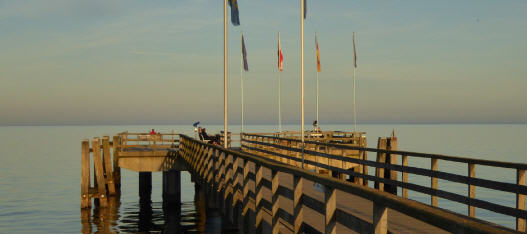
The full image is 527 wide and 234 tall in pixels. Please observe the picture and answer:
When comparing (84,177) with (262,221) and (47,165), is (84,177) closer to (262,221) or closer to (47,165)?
(262,221)

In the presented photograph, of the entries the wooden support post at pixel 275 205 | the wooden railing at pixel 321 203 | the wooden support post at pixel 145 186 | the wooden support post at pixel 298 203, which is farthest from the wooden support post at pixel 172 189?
the wooden support post at pixel 298 203

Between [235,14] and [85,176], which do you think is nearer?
[235,14]

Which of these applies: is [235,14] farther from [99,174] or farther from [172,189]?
[172,189]

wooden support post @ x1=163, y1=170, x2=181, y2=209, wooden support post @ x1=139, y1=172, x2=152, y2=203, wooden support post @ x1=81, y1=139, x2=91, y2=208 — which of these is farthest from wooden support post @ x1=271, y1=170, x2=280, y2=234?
wooden support post @ x1=139, y1=172, x2=152, y2=203

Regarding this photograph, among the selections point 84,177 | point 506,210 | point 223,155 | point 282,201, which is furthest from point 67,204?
point 506,210

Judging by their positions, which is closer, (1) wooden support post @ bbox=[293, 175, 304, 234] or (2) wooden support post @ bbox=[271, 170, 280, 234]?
(1) wooden support post @ bbox=[293, 175, 304, 234]

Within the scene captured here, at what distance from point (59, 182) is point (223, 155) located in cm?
4550

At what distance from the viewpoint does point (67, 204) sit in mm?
40250

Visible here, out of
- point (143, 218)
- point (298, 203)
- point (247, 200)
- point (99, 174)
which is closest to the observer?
point (298, 203)

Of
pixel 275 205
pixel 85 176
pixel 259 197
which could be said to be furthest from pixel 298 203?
pixel 85 176

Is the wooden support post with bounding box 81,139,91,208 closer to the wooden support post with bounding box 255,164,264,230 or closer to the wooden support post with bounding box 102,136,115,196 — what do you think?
the wooden support post with bounding box 102,136,115,196

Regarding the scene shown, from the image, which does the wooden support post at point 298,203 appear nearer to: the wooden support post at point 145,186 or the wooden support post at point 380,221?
the wooden support post at point 380,221

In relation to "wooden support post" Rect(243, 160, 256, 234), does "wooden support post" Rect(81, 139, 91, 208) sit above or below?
below

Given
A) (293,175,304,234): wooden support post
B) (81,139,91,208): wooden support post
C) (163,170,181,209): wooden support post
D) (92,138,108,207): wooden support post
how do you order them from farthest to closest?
(163,170,181,209): wooden support post, (92,138,108,207): wooden support post, (81,139,91,208): wooden support post, (293,175,304,234): wooden support post
